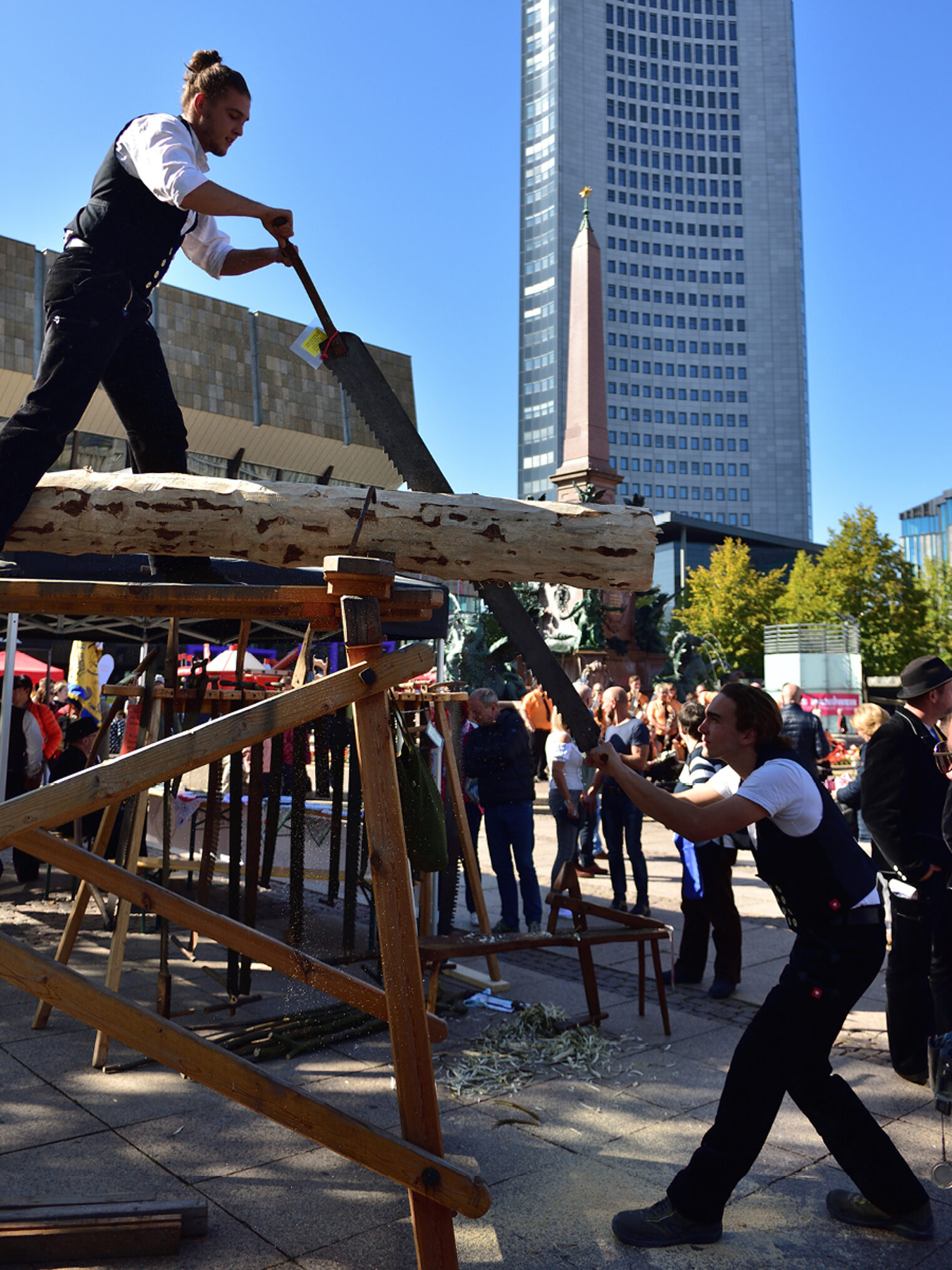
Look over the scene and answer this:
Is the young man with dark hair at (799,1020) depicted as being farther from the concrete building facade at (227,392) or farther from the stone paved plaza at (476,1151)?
the concrete building facade at (227,392)

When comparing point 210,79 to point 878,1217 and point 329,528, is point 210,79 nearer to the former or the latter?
point 329,528

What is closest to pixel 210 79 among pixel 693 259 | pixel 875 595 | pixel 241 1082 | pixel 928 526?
pixel 241 1082

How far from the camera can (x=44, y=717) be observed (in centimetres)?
1056

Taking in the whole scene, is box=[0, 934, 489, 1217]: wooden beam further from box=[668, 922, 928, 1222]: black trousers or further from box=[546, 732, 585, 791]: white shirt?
box=[546, 732, 585, 791]: white shirt

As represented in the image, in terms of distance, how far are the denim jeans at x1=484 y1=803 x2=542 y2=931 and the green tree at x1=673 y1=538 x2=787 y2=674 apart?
4667 centimetres

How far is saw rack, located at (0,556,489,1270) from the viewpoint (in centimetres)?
254

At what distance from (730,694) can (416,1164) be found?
6.74ft

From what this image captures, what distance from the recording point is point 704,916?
6.90 metres

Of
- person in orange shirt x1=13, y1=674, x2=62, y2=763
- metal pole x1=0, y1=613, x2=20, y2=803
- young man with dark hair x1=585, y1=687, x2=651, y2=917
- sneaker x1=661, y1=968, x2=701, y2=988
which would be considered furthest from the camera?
person in orange shirt x1=13, y1=674, x2=62, y2=763

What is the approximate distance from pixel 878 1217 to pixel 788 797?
165 cm

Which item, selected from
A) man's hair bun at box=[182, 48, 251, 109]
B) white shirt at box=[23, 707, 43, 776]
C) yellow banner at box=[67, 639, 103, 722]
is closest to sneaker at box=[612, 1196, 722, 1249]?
man's hair bun at box=[182, 48, 251, 109]

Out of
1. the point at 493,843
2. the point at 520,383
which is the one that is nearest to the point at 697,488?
the point at 520,383

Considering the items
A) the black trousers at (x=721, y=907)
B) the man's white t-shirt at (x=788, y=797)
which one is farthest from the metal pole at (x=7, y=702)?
the man's white t-shirt at (x=788, y=797)

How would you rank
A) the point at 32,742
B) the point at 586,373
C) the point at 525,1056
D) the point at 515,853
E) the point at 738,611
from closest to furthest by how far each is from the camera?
the point at 525,1056
the point at 515,853
the point at 32,742
the point at 586,373
the point at 738,611
